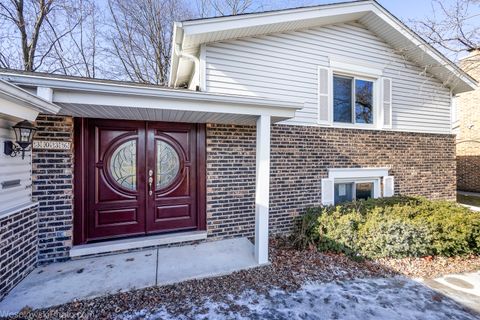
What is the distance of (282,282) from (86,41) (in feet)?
47.5

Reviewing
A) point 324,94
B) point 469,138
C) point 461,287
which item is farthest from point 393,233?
point 469,138

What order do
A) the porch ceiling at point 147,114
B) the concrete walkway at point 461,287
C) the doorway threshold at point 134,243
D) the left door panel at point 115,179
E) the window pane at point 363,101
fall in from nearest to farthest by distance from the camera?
1. the concrete walkway at point 461,287
2. the porch ceiling at point 147,114
3. the doorway threshold at point 134,243
4. the left door panel at point 115,179
5. the window pane at point 363,101

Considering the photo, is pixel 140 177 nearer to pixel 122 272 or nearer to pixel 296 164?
pixel 122 272

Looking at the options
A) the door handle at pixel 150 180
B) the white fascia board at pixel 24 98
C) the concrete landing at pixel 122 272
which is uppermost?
the white fascia board at pixel 24 98

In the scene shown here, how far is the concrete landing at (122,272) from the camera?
288 cm

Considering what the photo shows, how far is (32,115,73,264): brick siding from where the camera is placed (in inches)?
145

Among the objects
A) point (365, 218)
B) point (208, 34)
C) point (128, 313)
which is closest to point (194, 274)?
point (128, 313)

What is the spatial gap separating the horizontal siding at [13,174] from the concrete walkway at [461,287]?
568cm

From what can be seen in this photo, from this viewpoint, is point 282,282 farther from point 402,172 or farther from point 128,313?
point 402,172

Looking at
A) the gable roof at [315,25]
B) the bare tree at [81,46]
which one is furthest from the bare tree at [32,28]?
A: the gable roof at [315,25]

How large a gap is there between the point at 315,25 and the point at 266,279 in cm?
543

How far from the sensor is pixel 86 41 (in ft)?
40.5

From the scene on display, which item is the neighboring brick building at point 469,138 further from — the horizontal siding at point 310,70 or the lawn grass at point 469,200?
the horizontal siding at point 310,70

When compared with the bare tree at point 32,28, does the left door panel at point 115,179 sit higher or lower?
lower
